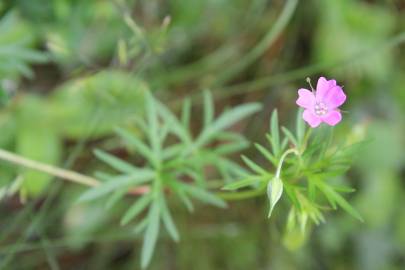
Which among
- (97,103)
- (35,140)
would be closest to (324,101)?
(97,103)

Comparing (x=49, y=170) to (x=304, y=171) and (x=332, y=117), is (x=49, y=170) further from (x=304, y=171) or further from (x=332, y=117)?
(x=332, y=117)

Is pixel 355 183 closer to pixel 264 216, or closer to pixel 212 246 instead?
→ pixel 264 216

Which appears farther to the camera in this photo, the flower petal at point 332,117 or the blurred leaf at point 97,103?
the blurred leaf at point 97,103

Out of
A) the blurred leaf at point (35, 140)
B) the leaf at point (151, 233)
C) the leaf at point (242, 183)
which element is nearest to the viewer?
the leaf at point (242, 183)

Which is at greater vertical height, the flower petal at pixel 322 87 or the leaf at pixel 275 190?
the flower petal at pixel 322 87

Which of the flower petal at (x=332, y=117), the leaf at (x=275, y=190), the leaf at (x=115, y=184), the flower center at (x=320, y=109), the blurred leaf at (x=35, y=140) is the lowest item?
the leaf at (x=275, y=190)

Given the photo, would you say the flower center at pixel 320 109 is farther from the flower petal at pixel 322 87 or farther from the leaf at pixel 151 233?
the leaf at pixel 151 233

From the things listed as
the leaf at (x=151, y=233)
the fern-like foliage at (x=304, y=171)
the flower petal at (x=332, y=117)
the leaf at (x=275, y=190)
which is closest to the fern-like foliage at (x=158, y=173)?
the leaf at (x=151, y=233)

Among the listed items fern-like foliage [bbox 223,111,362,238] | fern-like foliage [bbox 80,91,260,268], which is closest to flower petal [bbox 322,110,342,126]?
fern-like foliage [bbox 223,111,362,238]
